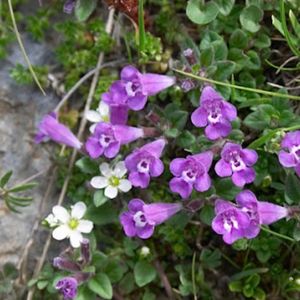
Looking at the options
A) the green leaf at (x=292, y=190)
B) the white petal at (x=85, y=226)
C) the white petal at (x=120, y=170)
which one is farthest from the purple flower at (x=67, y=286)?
the green leaf at (x=292, y=190)

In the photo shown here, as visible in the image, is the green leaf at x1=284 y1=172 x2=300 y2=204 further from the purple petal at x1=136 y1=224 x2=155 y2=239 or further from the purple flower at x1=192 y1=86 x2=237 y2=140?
the purple petal at x1=136 y1=224 x2=155 y2=239

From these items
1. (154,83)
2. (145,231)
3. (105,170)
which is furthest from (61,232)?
(154,83)

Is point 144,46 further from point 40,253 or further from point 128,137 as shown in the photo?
point 40,253

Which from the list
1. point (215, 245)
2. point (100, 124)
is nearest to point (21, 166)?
point (100, 124)

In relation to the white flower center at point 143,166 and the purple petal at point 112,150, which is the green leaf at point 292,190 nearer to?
the white flower center at point 143,166

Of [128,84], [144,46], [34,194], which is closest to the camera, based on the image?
[128,84]

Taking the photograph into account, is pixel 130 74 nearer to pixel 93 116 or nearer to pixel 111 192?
pixel 93 116
